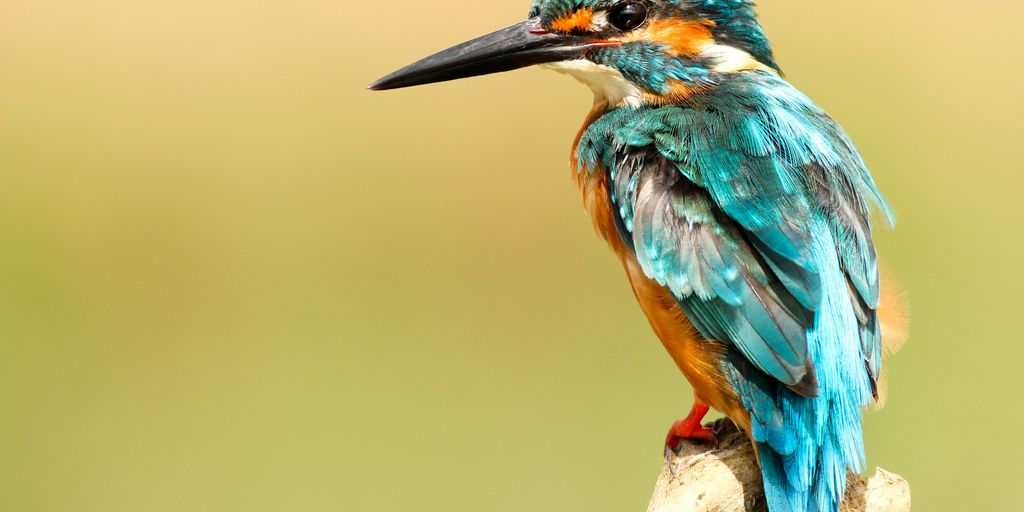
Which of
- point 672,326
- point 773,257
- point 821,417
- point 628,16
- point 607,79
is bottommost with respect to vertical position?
point 821,417

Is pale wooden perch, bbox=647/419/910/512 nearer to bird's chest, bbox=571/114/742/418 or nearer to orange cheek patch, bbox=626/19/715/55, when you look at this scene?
bird's chest, bbox=571/114/742/418

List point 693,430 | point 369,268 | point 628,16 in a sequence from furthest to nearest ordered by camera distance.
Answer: point 369,268 < point 628,16 < point 693,430

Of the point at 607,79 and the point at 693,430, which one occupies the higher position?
the point at 607,79

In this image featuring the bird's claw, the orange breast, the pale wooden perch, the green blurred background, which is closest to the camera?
the pale wooden perch

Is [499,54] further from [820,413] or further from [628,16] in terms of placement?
[820,413]

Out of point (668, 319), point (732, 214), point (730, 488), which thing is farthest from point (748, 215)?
point (730, 488)

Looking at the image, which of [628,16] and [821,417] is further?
[628,16]

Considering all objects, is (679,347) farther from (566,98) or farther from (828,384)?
(566,98)

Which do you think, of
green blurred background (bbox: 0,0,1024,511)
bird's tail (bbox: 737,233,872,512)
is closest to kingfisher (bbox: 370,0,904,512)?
bird's tail (bbox: 737,233,872,512)

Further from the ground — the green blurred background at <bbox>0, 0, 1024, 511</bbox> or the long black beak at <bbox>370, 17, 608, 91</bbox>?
the long black beak at <bbox>370, 17, 608, 91</bbox>

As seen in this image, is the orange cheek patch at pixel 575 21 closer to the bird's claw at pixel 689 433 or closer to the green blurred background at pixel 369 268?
the bird's claw at pixel 689 433
